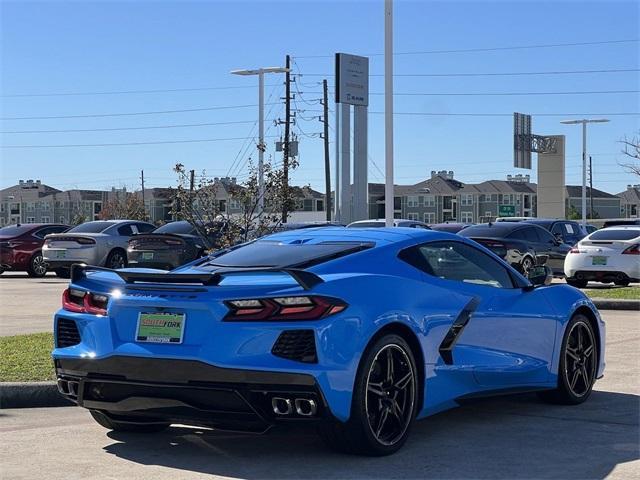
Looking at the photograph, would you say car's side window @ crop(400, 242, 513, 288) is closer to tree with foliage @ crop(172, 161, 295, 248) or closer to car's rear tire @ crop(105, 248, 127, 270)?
tree with foliage @ crop(172, 161, 295, 248)

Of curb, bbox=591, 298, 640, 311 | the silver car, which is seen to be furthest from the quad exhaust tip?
the silver car

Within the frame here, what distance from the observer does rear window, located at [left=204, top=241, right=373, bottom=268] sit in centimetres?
622

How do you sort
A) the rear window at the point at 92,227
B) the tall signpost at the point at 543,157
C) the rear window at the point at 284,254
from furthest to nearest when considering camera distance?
1. the tall signpost at the point at 543,157
2. the rear window at the point at 92,227
3. the rear window at the point at 284,254

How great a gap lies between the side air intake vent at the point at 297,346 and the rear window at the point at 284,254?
2.55ft

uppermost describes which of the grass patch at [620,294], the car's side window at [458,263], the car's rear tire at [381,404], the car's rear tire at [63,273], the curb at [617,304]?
the car's side window at [458,263]

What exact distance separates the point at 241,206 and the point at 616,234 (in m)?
8.69

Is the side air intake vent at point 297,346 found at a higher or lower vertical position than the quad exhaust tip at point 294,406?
higher

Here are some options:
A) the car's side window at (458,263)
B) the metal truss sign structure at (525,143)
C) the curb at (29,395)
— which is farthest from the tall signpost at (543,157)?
the curb at (29,395)

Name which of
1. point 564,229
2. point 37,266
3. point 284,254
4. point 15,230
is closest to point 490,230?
point 564,229

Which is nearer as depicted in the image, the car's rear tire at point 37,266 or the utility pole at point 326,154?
the car's rear tire at point 37,266

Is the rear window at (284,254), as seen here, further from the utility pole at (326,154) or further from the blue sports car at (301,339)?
the utility pole at (326,154)

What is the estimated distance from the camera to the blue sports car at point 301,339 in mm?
5316

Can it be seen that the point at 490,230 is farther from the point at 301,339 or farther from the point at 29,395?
the point at 301,339

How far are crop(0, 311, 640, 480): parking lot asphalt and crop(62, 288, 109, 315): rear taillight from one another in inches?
34.9
